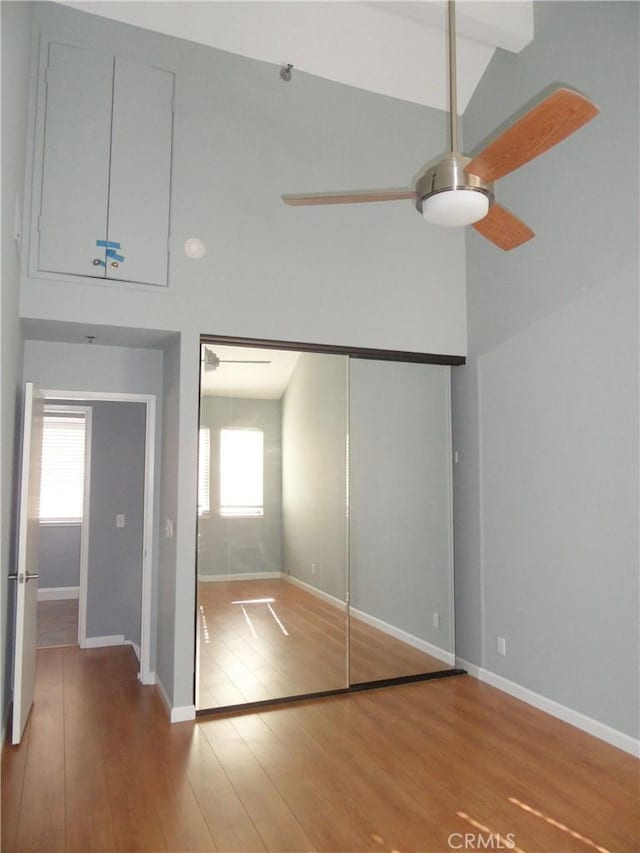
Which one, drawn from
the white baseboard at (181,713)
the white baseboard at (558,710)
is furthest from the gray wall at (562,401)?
the white baseboard at (181,713)

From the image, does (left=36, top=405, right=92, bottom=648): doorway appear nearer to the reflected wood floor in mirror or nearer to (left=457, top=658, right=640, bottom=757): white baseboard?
the reflected wood floor in mirror

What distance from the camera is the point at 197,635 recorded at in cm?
380

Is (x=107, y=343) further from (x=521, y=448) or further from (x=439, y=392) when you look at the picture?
(x=521, y=448)

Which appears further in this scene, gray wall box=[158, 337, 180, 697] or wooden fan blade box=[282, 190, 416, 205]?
gray wall box=[158, 337, 180, 697]

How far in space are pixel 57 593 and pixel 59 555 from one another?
0.44 metres

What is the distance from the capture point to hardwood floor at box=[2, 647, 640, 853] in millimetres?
2508

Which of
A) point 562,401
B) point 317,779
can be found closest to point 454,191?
point 562,401

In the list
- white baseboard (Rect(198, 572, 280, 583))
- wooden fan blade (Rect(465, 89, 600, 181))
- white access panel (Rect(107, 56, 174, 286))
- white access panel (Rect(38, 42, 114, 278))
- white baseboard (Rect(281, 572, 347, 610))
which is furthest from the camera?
white baseboard (Rect(281, 572, 347, 610))

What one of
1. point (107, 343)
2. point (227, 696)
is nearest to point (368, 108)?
point (107, 343)

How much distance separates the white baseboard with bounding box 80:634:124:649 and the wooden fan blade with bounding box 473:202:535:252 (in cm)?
447

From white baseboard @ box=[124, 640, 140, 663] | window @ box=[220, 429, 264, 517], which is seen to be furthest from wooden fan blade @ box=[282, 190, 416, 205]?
white baseboard @ box=[124, 640, 140, 663]

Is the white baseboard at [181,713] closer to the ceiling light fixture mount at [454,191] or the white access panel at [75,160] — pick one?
the white access panel at [75,160]

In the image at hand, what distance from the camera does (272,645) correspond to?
409cm

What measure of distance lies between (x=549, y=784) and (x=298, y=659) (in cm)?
174
